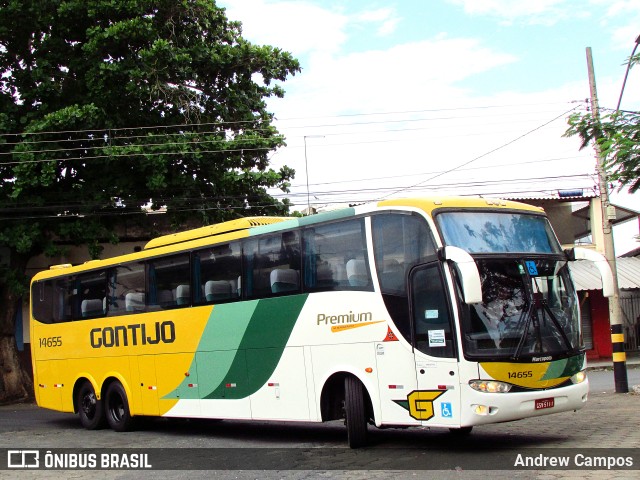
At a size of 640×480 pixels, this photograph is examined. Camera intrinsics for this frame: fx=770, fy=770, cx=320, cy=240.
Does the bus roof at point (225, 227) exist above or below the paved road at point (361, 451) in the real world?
above

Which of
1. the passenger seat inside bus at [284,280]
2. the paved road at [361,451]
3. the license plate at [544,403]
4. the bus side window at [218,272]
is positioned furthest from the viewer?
the bus side window at [218,272]

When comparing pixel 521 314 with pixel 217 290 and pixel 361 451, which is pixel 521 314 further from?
pixel 217 290

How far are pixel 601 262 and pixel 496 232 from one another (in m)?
1.68

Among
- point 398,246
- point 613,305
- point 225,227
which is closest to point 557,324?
point 398,246

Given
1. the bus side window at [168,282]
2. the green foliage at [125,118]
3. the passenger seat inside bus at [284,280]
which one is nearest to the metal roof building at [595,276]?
the green foliage at [125,118]

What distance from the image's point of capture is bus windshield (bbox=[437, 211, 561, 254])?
10.3m

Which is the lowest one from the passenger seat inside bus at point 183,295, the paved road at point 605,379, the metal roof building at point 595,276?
the paved road at point 605,379

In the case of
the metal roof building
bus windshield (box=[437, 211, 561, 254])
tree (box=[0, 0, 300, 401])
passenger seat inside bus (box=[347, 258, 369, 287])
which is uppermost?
tree (box=[0, 0, 300, 401])

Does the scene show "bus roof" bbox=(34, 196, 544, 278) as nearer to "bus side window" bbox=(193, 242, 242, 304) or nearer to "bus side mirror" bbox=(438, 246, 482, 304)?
"bus side window" bbox=(193, 242, 242, 304)

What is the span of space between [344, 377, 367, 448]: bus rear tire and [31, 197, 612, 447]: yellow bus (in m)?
0.02

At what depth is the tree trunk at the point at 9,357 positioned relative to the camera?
24.7 m

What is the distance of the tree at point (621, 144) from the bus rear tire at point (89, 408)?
11532mm

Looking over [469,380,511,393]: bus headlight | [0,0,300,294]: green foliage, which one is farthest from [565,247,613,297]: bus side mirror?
[0,0,300,294]: green foliage

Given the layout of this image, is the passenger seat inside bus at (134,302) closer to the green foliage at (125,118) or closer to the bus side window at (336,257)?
the bus side window at (336,257)
